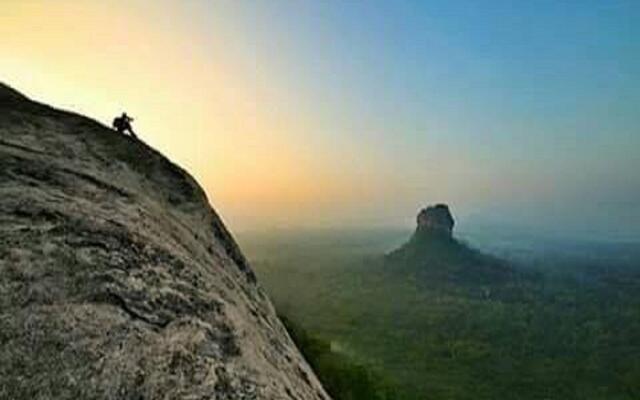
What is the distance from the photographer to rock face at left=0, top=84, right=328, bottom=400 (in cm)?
341

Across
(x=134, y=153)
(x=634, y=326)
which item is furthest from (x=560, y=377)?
(x=134, y=153)

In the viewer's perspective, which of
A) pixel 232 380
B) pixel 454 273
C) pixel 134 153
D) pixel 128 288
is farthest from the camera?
pixel 454 273

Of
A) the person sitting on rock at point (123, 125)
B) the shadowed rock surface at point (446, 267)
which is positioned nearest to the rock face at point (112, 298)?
the person sitting on rock at point (123, 125)

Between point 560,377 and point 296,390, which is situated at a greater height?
point 296,390

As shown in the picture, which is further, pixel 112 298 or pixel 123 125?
pixel 123 125

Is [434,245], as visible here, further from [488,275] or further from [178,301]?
[178,301]

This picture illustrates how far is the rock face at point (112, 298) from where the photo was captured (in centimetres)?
341

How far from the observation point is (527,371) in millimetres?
Result: 94625

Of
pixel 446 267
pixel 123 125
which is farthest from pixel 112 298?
pixel 446 267

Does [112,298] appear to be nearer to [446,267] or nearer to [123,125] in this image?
[123,125]

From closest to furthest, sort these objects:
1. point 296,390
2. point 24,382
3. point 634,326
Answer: point 24,382 → point 296,390 → point 634,326

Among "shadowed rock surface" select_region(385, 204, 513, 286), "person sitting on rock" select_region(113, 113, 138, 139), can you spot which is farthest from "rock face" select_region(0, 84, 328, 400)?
"shadowed rock surface" select_region(385, 204, 513, 286)

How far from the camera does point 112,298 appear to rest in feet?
13.2

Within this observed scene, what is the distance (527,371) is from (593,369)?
9530mm
